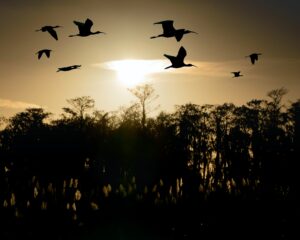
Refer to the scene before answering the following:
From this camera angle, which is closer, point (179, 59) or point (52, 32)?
point (179, 59)

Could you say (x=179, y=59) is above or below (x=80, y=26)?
below

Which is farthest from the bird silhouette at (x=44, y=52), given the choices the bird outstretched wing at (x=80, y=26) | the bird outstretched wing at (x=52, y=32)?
the bird outstretched wing at (x=80, y=26)

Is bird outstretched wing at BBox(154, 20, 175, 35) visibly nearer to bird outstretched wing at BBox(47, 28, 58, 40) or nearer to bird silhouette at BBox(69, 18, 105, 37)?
bird silhouette at BBox(69, 18, 105, 37)

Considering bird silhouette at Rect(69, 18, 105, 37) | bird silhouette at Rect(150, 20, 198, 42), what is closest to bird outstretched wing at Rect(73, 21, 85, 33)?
bird silhouette at Rect(69, 18, 105, 37)

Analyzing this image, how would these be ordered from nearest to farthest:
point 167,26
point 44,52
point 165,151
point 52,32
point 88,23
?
point 88,23 → point 167,26 → point 52,32 → point 44,52 → point 165,151

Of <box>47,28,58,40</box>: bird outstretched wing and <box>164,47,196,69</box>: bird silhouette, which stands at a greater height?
<box>47,28,58,40</box>: bird outstretched wing

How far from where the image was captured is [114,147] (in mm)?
41125

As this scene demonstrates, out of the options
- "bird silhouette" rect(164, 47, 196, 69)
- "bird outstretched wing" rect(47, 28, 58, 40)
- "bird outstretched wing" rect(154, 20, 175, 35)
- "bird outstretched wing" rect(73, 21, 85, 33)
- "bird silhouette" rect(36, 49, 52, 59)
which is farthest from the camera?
"bird silhouette" rect(36, 49, 52, 59)

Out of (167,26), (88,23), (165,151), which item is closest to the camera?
(88,23)

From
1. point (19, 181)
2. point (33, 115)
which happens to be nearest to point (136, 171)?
point (19, 181)

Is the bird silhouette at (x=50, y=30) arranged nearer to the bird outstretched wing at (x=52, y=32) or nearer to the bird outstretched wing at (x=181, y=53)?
the bird outstretched wing at (x=52, y=32)

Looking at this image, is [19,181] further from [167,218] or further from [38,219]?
[167,218]

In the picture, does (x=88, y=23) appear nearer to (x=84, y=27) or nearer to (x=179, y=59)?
(x=84, y=27)

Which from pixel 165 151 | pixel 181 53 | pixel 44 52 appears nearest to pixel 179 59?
pixel 181 53
